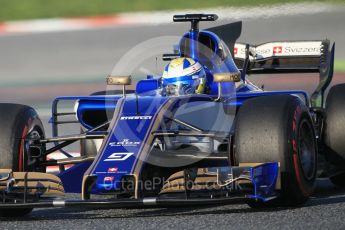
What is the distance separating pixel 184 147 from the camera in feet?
27.9

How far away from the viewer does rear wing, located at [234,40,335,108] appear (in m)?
10.9

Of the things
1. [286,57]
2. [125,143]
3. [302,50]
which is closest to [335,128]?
[125,143]

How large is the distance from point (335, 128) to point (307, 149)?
0.58 m

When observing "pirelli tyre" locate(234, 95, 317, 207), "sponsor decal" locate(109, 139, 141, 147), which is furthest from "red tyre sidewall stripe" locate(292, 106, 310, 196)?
"sponsor decal" locate(109, 139, 141, 147)

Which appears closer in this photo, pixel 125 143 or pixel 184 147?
pixel 125 143

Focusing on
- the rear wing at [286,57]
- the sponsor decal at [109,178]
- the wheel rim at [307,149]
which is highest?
the rear wing at [286,57]

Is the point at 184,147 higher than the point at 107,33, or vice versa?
the point at 107,33

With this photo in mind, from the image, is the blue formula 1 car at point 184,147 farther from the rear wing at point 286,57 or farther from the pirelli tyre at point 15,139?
the rear wing at point 286,57

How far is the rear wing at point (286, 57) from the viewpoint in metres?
10.9

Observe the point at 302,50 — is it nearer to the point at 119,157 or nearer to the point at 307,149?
the point at 307,149

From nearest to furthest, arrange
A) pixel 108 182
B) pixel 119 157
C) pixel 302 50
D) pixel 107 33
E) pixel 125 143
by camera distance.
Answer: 1. pixel 108 182
2. pixel 119 157
3. pixel 125 143
4. pixel 302 50
5. pixel 107 33

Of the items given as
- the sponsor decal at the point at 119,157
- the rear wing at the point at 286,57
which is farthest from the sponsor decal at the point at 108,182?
the rear wing at the point at 286,57

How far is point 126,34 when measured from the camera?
706 inches

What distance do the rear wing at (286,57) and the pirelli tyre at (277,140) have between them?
2901mm
